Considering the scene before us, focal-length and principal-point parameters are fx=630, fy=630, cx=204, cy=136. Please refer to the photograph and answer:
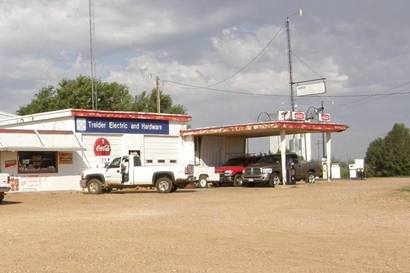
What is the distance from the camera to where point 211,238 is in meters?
13.0

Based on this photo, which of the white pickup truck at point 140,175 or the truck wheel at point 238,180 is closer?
the white pickup truck at point 140,175

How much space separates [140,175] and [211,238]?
60.0 ft

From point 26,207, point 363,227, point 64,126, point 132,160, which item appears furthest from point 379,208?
point 64,126

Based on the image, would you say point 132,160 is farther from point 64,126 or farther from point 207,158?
point 207,158

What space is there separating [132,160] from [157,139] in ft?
31.6

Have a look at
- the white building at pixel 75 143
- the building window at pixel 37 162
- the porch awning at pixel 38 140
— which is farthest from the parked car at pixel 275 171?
the building window at pixel 37 162

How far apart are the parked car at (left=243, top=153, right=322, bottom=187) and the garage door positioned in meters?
6.03

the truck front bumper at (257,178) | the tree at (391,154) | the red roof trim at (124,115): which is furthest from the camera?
the tree at (391,154)

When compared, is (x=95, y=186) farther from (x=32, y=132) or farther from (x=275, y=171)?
(x=275, y=171)

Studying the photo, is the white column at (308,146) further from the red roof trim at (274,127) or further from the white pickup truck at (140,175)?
the white pickup truck at (140,175)

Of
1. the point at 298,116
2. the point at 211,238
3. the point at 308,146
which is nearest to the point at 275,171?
the point at 298,116

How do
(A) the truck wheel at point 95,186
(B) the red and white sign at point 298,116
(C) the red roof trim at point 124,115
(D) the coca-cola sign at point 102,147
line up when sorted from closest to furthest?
(A) the truck wheel at point 95,186 → (C) the red roof trim at point 124,115 → (D) the coca-cola sign at point 102,147 → (B) the red and white sign at point 298,116

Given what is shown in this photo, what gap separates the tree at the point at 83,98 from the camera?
66.4 meters

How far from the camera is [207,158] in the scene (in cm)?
4338
